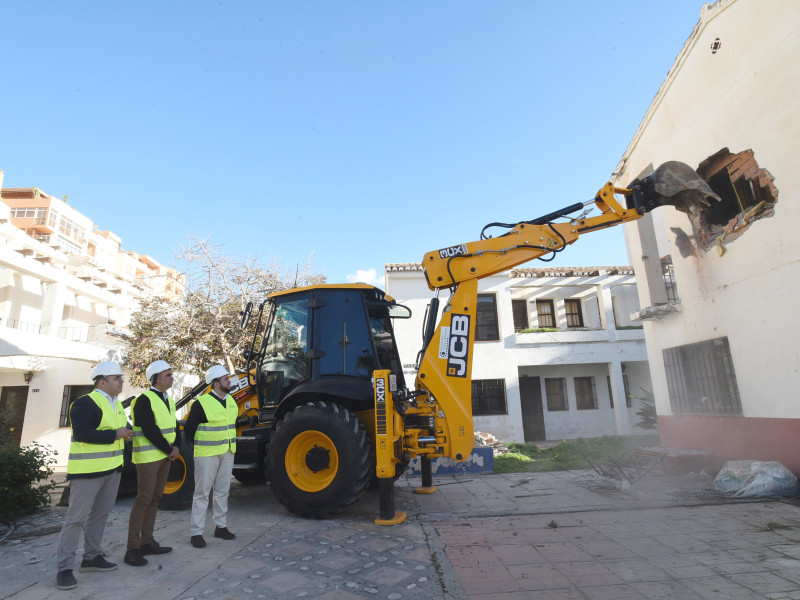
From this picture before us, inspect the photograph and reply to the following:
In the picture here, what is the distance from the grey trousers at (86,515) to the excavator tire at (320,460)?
1581 mm

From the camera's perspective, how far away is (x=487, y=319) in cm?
1550

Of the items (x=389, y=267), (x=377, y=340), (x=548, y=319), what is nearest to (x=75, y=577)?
(x=377, y=340)

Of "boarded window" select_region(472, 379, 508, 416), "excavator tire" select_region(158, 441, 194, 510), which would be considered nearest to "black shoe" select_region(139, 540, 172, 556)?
"excavator tire" select_region(158, 441, 194, 510)

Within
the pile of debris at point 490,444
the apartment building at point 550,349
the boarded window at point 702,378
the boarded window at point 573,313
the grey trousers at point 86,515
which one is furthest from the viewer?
the boarded window at point 573,313

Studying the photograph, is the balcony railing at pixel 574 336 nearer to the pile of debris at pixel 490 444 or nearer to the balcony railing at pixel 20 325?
the pile of debris at pixel 490 444

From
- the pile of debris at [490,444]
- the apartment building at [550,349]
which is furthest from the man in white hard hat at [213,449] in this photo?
the apartment building at [550,349]

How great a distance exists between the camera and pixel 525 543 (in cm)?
393

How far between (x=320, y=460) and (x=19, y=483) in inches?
141

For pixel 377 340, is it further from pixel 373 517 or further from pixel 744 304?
pixel 744 304

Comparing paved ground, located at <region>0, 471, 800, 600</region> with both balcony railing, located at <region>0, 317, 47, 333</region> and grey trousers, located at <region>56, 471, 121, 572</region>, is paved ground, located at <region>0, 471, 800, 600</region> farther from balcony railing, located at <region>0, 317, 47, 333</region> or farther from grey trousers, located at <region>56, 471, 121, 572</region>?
balcony railing, located at <region>0, 317, 47, 333</region>

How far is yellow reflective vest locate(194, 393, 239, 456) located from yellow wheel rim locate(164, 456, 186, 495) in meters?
1.54

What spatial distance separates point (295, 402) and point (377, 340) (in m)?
1.18

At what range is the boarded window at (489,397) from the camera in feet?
48.2

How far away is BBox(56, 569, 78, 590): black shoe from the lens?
3051 mm
